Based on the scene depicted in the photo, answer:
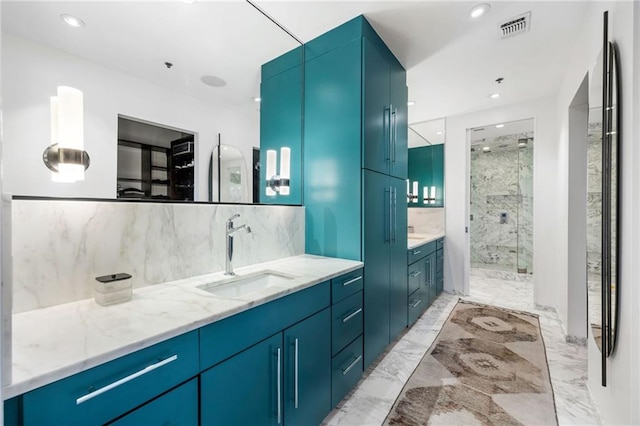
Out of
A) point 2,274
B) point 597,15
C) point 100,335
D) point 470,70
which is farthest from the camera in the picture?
point 470,70

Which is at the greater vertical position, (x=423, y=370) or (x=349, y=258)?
(x=349, y=258)

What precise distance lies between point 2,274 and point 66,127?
0.73m

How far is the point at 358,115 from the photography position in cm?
196

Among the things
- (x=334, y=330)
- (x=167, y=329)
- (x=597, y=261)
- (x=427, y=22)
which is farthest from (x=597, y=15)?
(x=167, y=329)

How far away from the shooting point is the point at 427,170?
429cm

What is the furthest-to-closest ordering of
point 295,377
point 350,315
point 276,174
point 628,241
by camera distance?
point 276,174, point 350,315, point 295,377, point 628,241

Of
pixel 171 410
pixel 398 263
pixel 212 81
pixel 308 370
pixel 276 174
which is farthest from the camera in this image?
pixel 398 263

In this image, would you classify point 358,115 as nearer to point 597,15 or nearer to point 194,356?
point 597,15

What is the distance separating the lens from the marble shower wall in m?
1.02

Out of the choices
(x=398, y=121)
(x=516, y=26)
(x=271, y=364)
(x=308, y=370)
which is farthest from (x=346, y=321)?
(x=516, y=26)

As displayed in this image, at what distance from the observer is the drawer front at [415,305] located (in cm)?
281

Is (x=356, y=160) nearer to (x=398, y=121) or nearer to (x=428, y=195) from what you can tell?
(x=398, y=121)

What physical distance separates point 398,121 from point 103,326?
8.20ft

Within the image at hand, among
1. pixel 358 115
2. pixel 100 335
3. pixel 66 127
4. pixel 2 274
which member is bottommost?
pixel 100 335
